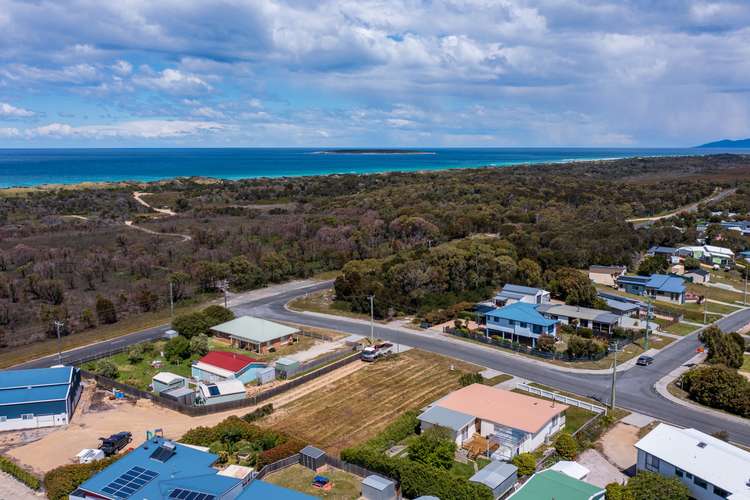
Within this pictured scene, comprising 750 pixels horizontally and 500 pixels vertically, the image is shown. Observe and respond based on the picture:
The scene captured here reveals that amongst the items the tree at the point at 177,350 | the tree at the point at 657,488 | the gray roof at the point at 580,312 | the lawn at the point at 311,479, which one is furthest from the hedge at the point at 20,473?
the gray roof at the point at 580,312

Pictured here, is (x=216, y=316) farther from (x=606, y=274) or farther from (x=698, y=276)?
(x=698, y=276)

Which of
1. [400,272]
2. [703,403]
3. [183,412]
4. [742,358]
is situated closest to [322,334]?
Answer: [400,272]

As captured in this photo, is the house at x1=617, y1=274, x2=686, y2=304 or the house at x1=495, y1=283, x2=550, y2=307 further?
the house at x1=617, y1=274, x2=686, y2=304

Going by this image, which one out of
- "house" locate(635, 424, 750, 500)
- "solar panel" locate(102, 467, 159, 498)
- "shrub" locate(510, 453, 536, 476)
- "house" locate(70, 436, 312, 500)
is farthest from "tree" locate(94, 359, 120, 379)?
"house" locate(635, 424, 750, 500)

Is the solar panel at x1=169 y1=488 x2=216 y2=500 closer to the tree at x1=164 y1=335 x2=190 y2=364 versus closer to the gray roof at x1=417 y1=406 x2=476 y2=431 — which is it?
the gray roof at x1=417 y1=406 x2=476 y2=431

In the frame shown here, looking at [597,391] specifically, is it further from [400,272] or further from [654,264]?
[654,264]

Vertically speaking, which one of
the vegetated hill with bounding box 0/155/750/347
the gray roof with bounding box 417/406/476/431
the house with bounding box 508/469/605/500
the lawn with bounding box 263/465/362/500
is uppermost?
the vegetated hill with bounding box 0/155/750/347
